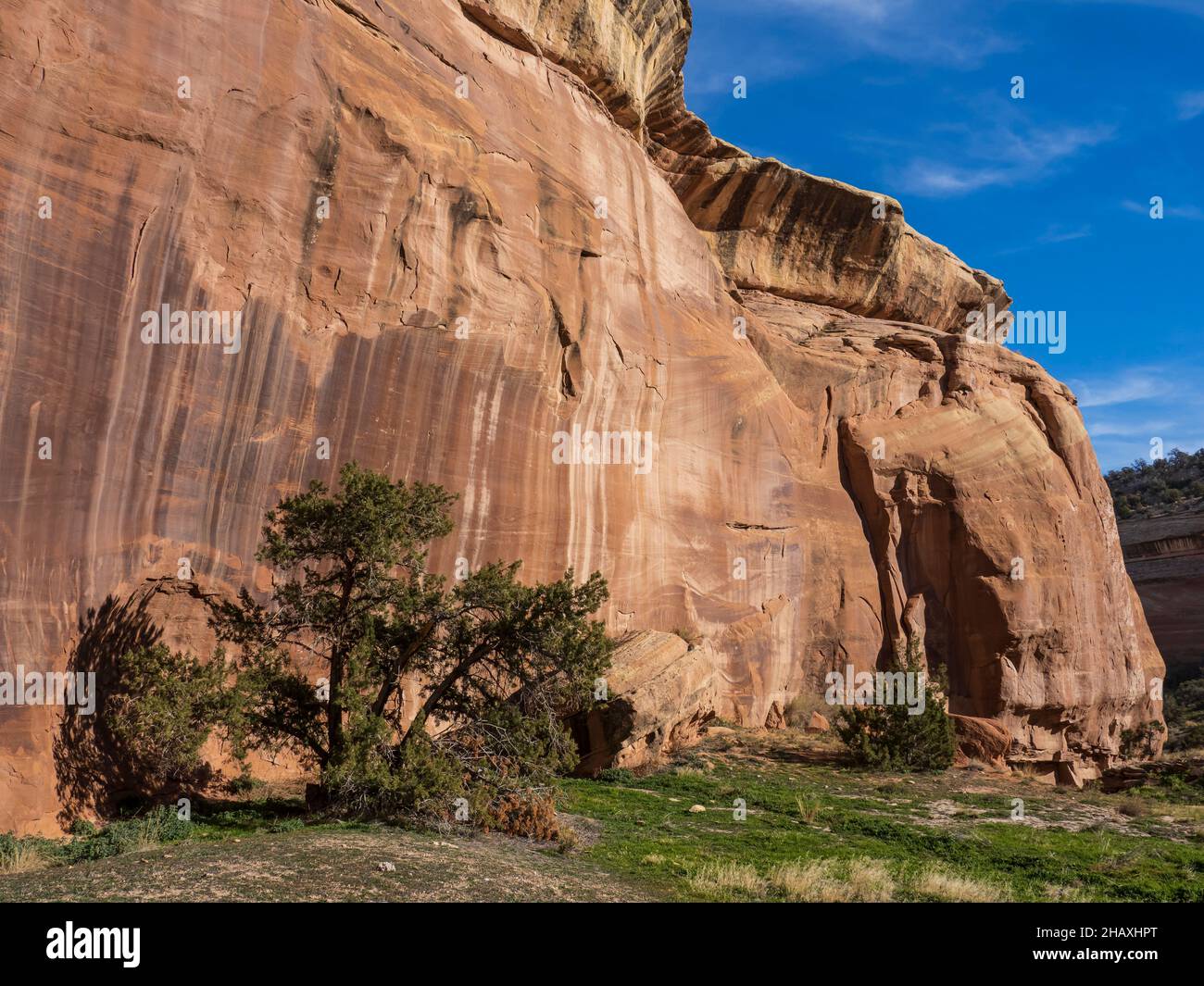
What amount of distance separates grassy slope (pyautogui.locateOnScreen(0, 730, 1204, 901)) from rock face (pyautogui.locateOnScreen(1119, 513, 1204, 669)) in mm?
56191

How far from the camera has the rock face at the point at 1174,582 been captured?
7181 cm

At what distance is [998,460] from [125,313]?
29149 mm

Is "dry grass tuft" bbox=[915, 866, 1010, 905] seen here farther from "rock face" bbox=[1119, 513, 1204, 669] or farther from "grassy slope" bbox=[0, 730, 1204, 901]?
"rock face" bbox=[1119, 513, 1204, 669]

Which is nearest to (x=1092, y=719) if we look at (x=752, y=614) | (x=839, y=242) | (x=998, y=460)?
(x=998, y=460)

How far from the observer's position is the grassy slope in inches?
425

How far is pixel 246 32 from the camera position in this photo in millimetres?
18422

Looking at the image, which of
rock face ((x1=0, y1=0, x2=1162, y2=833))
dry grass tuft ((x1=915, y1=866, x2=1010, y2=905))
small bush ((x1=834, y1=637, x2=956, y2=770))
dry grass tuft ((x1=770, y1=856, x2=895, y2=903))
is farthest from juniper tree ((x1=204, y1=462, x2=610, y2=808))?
small bush ((x1=834, y1=637, x2=956, y2=770))

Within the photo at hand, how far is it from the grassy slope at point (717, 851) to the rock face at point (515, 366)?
324cm

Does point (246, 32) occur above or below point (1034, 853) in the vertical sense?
above

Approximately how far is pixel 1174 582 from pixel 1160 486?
82.4 ft

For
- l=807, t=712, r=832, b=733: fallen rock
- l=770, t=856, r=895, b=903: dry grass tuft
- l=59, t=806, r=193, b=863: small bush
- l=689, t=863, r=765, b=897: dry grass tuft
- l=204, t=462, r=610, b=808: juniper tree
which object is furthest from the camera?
l=807, t=712, r=832, b=733: fallen rock

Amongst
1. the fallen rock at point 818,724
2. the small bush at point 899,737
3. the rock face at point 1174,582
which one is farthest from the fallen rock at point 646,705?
the rock face at point 1174,582

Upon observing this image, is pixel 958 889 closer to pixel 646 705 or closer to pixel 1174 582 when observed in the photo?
pixel 646 705

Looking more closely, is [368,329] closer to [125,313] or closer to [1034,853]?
[125,313]
